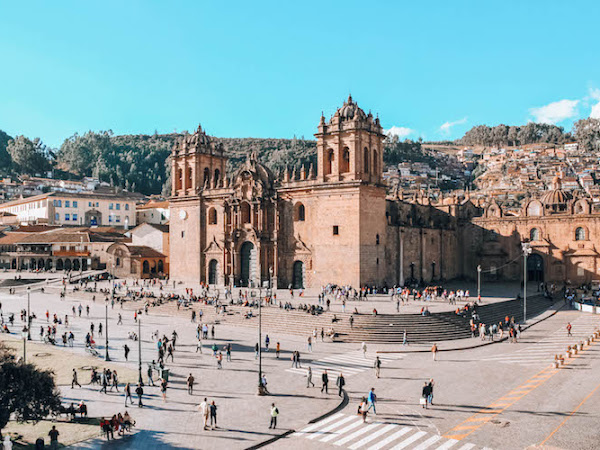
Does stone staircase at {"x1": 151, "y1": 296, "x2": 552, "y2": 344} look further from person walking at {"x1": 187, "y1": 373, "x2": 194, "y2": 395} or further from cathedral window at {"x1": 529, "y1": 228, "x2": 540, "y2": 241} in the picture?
cathedral window at {"x1": 529, "y1": 228, "x2": 540, "y2": 241}

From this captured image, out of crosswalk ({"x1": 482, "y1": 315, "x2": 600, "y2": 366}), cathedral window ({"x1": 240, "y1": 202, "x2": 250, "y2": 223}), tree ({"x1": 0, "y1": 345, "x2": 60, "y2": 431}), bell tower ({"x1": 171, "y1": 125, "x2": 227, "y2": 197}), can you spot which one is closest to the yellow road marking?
crosswalk ({"x1": 482, "y1": 315, "x2": 600, "y2": 366})

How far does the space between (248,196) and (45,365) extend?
99.9 feet

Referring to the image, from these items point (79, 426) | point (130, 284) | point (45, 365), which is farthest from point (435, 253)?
point (79, 426)

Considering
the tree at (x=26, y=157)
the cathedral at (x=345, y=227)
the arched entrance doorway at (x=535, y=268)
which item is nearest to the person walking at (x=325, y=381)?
the cathedral at (x=345, y=227)

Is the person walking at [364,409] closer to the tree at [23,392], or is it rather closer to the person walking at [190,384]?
the person walking at [190,384]

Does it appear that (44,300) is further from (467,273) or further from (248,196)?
(467,273)

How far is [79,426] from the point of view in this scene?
20391 millimetres

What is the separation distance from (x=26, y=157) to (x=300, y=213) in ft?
422

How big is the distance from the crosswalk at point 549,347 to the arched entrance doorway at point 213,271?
35211mm

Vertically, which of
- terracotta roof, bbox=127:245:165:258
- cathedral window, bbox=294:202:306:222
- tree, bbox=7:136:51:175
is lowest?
terracotta roof, bbox=127:245:165:258

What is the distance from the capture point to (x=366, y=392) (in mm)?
24750

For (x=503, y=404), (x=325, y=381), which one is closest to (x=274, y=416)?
(x=325, y=381)

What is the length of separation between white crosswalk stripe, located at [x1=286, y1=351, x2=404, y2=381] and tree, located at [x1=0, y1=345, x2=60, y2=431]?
12558 mm

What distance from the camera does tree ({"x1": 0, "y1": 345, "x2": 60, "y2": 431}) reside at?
18.3 metres
